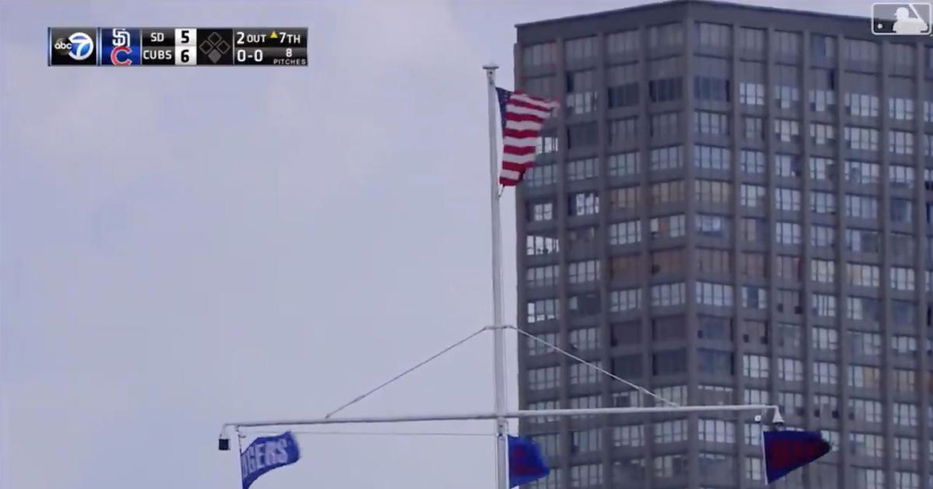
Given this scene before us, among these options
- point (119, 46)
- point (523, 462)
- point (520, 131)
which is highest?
point (119, 46)

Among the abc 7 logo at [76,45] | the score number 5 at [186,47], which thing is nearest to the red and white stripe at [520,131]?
the score number 5 at [186,47]

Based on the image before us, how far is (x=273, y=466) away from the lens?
Answer: 6850 cm

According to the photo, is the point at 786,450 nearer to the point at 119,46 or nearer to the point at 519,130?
the point at 519,130

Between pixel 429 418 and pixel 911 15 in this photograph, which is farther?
pixel 911 15

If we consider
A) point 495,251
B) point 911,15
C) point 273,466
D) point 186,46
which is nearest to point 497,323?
point 495,251

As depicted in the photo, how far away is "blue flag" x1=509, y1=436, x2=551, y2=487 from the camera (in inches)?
2717

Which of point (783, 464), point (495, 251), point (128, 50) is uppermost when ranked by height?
point (128, 50)

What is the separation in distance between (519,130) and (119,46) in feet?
34.6

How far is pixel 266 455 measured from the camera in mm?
68625

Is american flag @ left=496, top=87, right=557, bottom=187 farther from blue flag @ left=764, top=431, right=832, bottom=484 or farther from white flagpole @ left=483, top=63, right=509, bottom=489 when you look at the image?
blue flag @ left=764, top=431, right=832, bottom=484

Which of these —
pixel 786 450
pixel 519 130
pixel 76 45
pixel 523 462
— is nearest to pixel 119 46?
pixel 76 45

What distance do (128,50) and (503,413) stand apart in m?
14.0

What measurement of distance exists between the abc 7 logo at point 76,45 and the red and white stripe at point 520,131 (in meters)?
10.9

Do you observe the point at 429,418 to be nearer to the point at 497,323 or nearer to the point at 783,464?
the point at 497,323
